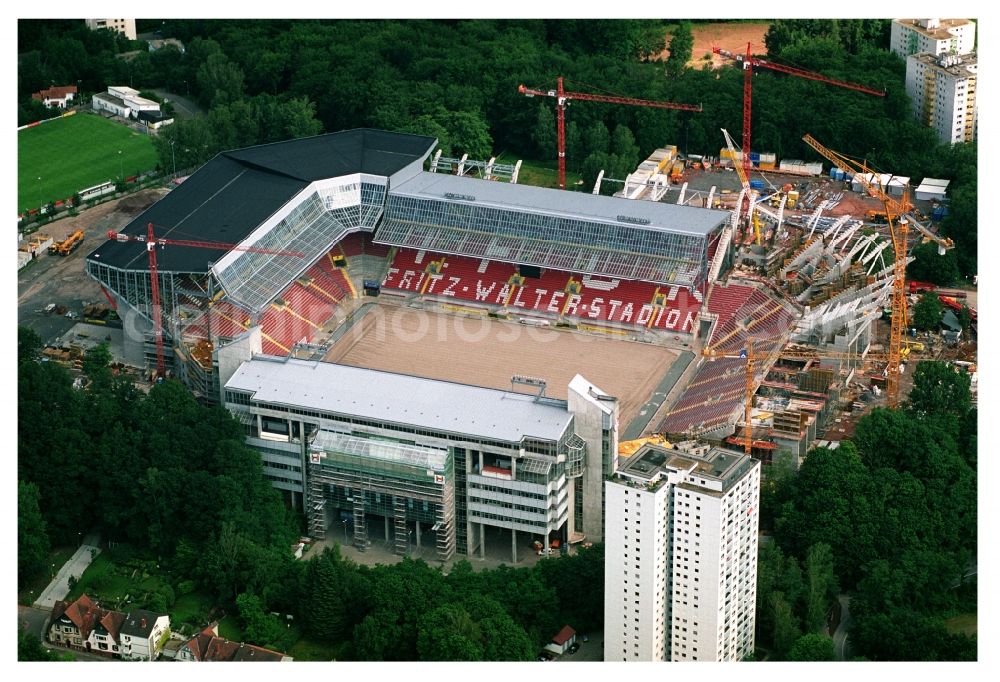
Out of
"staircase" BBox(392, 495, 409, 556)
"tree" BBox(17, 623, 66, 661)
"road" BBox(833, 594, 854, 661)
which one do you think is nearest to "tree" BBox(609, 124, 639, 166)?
"staircase" BBox(392, 495, 409, 556)

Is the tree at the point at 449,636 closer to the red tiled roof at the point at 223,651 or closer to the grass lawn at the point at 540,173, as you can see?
the red tiled roof at the point at 223,651

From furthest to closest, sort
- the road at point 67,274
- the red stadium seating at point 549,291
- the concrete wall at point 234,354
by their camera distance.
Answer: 1. the road at point 67,274
2. the red stadium seating at point 549,291
3. the concrete wall at point 234,354

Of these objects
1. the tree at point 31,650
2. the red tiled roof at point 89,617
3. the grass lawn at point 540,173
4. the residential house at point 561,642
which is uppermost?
the grass lawn at point 540,173

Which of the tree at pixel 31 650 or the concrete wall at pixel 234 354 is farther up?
the concrete wall at pixel 234 354

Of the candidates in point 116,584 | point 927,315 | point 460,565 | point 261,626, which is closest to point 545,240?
point 927,315

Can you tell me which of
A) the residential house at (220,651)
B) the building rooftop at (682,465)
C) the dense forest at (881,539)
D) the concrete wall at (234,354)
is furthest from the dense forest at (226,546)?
the dense forest at (881,539)

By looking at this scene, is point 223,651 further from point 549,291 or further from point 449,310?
point 549,291

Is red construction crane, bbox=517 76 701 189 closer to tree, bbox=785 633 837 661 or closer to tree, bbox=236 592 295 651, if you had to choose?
tree, bbox=236 592 295 651
